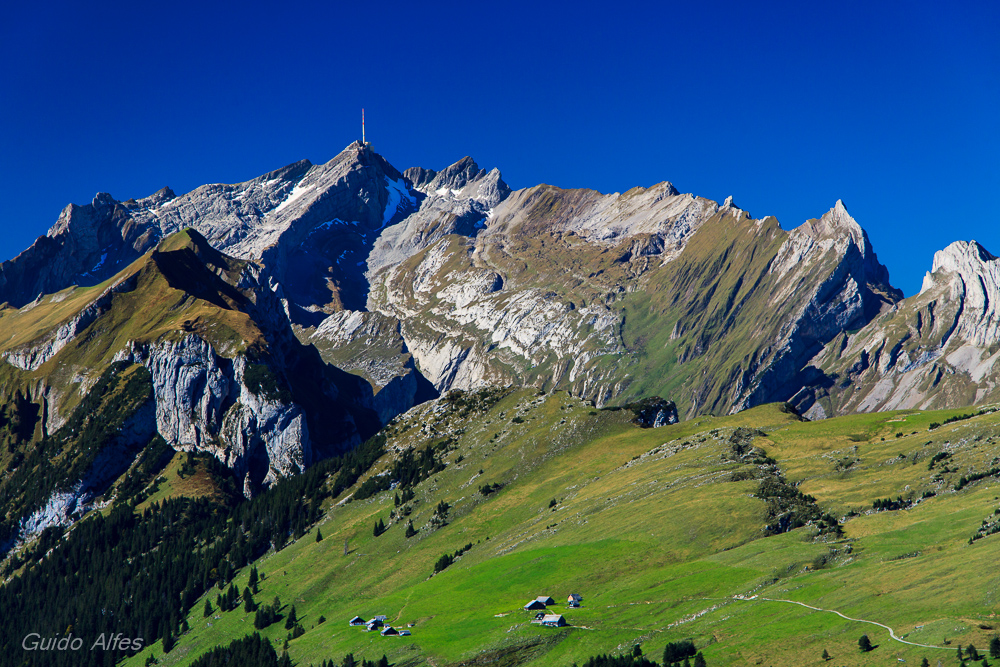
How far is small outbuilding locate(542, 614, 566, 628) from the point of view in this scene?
106875 mm

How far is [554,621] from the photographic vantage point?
107062 mm

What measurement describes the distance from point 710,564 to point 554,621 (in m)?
25.5

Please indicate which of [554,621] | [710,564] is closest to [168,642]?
[554,621]

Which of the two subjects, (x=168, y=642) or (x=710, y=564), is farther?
(x=168, y=642)

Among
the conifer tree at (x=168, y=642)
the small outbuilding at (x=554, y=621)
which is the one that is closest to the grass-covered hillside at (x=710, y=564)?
the small outbuilding at (x=554, y=621)

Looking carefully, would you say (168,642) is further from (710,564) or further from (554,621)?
(710,564)

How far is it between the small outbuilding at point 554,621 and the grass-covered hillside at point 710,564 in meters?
1.63

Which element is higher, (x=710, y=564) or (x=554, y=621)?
(x=710, y=564)

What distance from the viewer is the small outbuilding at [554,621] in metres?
107

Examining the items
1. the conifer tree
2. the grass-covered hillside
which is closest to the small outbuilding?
the grass-covered hillside

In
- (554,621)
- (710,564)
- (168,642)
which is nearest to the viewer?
(554,621)

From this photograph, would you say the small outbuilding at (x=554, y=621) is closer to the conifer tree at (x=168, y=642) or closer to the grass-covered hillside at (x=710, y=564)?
the grass-covered hillside at (x=710, y=564)

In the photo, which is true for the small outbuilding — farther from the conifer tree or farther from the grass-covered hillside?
the conifer tree

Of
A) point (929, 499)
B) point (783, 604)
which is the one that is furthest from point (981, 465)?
point (783, 604)
